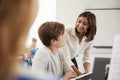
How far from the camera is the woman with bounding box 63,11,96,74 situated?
82.9 inches

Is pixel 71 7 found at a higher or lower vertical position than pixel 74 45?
higher

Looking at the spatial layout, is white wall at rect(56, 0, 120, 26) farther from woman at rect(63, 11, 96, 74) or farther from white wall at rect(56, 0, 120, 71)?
woman at rect(63, 11, 96, 74)

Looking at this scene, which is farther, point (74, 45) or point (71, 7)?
point (71, 7)

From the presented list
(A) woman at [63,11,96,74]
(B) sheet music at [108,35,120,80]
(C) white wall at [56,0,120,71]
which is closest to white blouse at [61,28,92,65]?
(A) woman at [63,11,96,74]

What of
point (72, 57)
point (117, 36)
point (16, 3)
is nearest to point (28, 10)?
point (16, 3)

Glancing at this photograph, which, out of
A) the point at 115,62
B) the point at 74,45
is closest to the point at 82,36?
the point at 74,45

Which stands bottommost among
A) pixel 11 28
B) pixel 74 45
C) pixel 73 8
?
pixel 74 45

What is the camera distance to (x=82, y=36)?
2.28m

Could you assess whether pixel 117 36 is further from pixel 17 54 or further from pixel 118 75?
pixel 17 54

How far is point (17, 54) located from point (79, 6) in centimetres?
374

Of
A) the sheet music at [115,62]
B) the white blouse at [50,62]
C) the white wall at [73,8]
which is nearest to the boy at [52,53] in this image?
the white blouse at [50,62]

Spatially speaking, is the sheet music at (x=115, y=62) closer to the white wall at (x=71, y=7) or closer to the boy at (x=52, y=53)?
the boy at (x=52, y=53)

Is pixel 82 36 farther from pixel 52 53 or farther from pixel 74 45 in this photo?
pixel 52 53

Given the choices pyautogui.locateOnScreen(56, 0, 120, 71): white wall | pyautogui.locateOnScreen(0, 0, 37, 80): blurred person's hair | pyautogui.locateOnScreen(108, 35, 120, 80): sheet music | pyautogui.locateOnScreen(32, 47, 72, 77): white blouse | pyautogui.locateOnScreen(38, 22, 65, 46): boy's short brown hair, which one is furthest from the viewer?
pyautogui.locateOnScreen(56, 0, 120, 71): white wall
